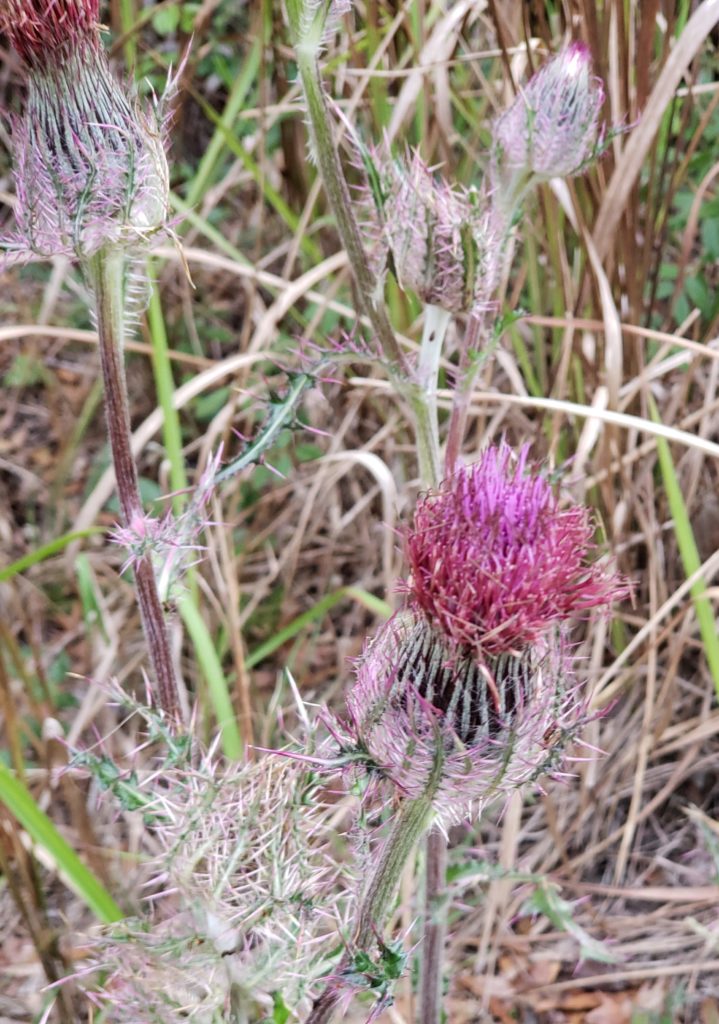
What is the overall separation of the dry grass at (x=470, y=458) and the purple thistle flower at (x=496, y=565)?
26.1 inches

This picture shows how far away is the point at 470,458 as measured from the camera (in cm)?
291

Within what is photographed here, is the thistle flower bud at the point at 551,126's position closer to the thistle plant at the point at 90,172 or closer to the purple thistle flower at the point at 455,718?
the thistle plant at the point at 90,172

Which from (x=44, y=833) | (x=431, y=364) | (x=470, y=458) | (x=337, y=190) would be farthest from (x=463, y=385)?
(x=470, y=458)

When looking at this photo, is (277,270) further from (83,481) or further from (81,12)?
(81,12)

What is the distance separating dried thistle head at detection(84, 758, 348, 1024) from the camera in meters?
1.49

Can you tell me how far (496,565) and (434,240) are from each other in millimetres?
666

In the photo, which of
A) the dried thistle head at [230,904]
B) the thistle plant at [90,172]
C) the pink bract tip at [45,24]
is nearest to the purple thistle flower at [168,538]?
the thistle plant at [90,172]

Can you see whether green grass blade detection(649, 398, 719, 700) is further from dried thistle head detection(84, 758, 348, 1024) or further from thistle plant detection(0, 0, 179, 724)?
thistle plant detection(0, 0, 179, 724)

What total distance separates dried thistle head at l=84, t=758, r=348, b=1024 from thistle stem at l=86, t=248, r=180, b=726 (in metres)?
0.16

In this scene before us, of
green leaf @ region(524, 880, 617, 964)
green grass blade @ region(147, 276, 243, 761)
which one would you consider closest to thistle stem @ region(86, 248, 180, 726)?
green grass blade @ region(147, 276, 243, 761)

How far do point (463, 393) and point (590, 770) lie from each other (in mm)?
1318

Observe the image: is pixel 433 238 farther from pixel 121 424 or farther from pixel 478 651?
pixel 478 651

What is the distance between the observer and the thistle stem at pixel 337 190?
1480mm

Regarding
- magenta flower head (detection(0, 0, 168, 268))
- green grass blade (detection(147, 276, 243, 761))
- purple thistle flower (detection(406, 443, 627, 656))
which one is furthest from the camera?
green grass blade (detection(147, 276, 243, 761))
